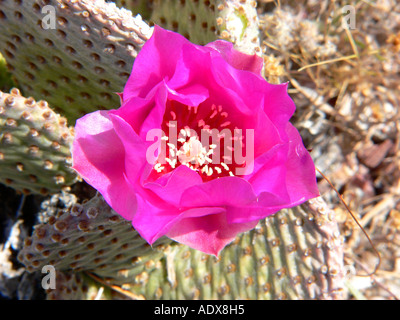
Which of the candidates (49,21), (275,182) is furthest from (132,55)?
(275,182)

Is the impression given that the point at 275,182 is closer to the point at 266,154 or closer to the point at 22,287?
the point at 266,154

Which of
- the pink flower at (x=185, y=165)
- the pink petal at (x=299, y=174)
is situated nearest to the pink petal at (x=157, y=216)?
the pink flower at (x=185, y=165)

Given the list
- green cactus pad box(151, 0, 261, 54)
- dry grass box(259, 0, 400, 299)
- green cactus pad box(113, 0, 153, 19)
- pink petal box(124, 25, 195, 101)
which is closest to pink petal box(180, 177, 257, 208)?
pink petal box(124, 25, 195, 101)

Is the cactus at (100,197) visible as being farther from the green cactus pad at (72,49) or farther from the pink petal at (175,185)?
the pink petal at (175,185)

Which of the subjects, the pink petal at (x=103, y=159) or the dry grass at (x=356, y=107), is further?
the dry grass at (x=356, y=107)

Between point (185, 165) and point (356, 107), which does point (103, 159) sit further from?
point (356, 107)

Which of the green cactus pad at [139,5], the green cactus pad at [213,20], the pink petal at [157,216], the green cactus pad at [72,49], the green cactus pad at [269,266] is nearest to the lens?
the pink petal at [157,216]

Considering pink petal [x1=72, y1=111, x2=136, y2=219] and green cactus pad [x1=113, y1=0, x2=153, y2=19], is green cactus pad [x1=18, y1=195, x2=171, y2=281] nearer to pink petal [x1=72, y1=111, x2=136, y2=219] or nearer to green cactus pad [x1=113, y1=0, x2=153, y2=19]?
pink petal [x1=72, y1=111, x2=136, y2=219]
